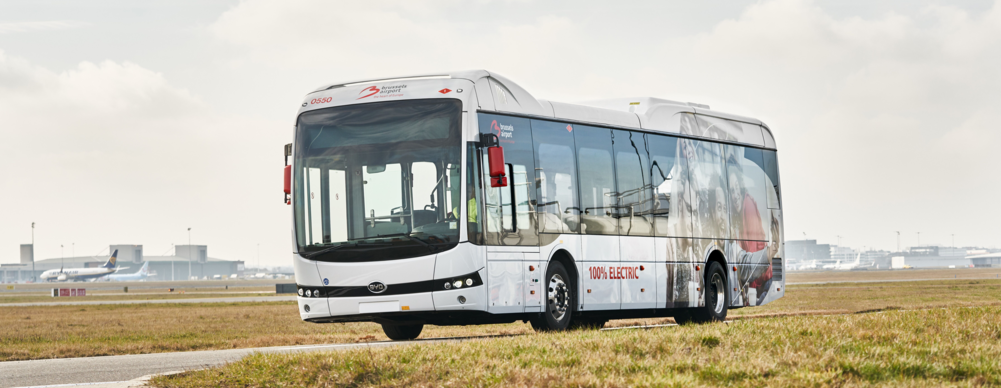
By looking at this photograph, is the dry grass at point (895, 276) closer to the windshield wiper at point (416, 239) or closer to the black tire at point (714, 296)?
the black tire at point (714, 296)

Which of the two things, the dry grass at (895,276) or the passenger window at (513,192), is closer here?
the passenger window at (513,192)

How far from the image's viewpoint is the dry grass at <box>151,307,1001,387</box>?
732 centimetres

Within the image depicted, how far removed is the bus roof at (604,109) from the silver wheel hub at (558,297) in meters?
2.41

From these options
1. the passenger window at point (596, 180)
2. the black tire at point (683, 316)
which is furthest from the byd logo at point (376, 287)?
the black tire at point (683, 316)

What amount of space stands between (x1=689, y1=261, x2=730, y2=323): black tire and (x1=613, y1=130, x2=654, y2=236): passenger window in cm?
226

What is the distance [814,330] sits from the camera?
33.1ft

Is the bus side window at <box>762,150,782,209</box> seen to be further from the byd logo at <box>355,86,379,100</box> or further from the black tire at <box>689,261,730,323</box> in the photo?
the byd logo at <box>355,86,379,100</box>

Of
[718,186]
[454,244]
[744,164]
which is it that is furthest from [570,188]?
[744,164]

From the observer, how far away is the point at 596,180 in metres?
15.1

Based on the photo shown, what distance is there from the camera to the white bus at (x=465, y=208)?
12.9 metres

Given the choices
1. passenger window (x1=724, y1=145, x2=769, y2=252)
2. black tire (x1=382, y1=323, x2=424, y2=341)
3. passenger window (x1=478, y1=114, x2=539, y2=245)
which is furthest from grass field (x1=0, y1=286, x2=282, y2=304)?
passenger window (x1=478, y1=114, x2=539, y2=245)

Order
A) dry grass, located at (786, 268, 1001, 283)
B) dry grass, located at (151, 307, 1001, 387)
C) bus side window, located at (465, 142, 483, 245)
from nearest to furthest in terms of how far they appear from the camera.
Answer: dry grass, located at (151, 307, 1001, 387)
bus side window, located at (465, 142, 483, 245)
dry grass, located at (786, 268, 1001, 283)

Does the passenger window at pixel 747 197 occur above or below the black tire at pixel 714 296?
above

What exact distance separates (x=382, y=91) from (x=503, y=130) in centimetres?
172
